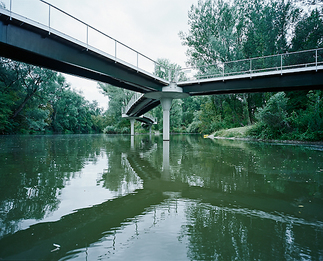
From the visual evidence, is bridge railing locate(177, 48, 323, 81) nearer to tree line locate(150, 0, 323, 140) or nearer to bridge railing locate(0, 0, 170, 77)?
tree line locate(150, 0, 323, 140)

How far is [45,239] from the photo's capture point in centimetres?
247

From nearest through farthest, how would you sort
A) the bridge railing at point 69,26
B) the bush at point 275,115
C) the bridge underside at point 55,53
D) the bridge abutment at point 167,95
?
the bridge underside at point 55,53, the bridge railing at point 69,26, the bush at point 275,115, the bridge abutment at point 167,95

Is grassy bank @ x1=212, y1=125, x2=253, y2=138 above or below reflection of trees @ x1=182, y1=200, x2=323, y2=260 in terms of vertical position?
above

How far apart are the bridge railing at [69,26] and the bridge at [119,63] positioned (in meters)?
0.04

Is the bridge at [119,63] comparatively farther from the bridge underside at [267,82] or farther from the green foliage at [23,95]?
the green foliage at [23,95]

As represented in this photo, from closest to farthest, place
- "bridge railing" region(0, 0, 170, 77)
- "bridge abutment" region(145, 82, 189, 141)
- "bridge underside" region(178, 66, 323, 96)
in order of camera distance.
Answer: "bridge railing" region(0, 0, 170, 77), "bridge underside" region(178, 66, 323, 96), "bridge abutment" region(145, 82, 189, 141)

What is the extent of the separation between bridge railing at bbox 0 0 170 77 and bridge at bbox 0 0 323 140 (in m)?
0.04

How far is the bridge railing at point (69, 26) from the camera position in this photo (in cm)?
1080

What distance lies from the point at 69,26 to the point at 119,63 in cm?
440

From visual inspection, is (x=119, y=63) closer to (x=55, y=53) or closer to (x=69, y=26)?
(x=69, y=26)

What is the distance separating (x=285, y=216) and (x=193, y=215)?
4.59ft

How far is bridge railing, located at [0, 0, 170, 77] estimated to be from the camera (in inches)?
425

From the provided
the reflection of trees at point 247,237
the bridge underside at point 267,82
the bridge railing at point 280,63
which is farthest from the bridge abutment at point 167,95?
the reflection of trees at point 247,237

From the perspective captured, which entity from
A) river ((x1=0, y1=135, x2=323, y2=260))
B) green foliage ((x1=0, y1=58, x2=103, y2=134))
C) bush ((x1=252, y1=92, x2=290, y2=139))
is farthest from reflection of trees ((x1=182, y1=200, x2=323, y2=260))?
green foliage ((x1=0, y1=58, x2=103, y2=134))
